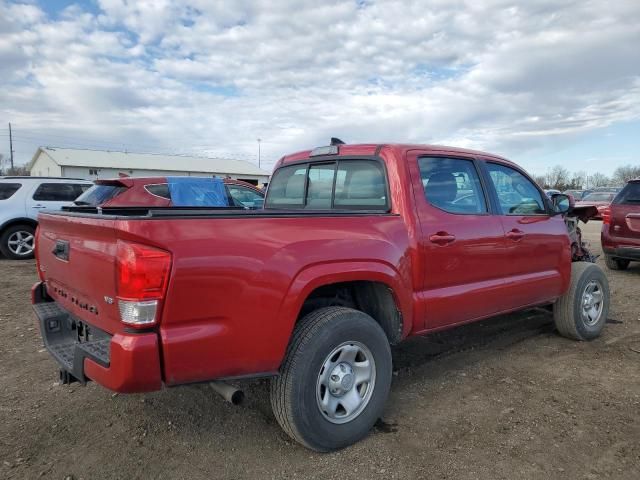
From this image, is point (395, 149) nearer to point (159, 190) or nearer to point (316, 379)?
point (316, 379)

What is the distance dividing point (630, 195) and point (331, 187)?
23.0 feet

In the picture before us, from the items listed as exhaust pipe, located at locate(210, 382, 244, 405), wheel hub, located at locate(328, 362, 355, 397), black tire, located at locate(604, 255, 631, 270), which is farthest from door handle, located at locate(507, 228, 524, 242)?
black tire, located at locate(604, 255, 631, 270)

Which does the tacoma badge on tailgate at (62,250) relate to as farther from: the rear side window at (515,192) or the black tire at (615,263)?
the black tire at (615,263)

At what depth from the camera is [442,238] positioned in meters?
3.53

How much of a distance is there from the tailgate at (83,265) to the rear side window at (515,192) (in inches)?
124

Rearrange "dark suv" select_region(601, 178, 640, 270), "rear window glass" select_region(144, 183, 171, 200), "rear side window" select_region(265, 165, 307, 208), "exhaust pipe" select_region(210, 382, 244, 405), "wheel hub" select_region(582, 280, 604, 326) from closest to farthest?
"exhaust pipe" select_region(210, 382, 244, 405) < "rear side window" select_region(265, 165, 307, 208) < "wheel hub" select_region(582, 280, 604, 326) < "dark suv" select_region(601, 178, 640, 270) < "rear window glass" select_region(144, 183, 171, 200)

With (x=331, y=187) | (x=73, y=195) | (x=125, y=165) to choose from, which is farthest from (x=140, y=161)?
(x=331, y=187)

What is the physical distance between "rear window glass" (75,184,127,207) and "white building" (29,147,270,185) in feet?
115

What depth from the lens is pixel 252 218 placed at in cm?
260

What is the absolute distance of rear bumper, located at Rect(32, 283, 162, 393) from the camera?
231 centimetres

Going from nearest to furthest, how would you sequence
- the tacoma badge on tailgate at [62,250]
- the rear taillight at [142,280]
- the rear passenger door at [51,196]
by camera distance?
the rear taillight at [142,280]
the tacoma badge on tailgate at [62,250]
the rear passenger door at [51,196]

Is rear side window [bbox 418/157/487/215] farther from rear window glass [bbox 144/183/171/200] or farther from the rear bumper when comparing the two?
rear window glass [bbox 144/183/171/200]

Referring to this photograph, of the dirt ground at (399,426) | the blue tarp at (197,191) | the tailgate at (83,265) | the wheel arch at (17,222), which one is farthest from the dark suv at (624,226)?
the wheel arch at (17,222)

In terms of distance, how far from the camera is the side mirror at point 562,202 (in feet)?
16.2
